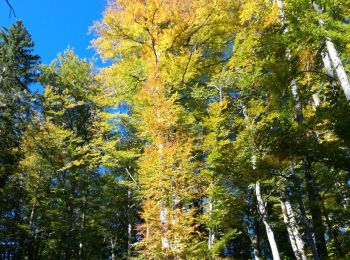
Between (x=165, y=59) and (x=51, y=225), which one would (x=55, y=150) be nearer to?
(x=51, y=225)

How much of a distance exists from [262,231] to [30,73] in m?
17.1

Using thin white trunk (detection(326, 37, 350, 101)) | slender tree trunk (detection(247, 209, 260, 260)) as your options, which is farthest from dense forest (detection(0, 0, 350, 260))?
slender tree trunk (detection(247, 209, 260, 260))

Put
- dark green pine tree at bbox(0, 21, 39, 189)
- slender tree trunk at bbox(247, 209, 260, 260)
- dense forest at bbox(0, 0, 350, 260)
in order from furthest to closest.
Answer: slender tree trunk at bbox(247, 209, 260, 260) < dark green pine tree at bbox(0, 21, 39, 189) < dense forest at bbox(0, 0, 350, 260)

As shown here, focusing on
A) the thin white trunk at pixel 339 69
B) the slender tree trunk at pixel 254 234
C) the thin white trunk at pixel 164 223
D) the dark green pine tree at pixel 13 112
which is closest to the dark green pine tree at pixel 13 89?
the dark green pine tree at pixel 13 112

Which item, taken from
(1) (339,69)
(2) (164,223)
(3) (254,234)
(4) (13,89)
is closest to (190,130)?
(2) (164,223)

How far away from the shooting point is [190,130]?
12664mm

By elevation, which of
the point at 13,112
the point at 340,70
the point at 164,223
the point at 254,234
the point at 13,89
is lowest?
the point at 164,223

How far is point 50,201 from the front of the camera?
17062 millimetres

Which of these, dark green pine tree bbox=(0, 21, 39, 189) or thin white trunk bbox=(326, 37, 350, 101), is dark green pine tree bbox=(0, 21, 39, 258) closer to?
dark green pine tree bbox=(0, 21, 39, 189)

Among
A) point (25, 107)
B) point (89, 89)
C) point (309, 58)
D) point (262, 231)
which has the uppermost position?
point (89, 89)

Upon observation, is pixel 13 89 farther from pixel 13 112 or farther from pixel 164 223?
pixel 164 223

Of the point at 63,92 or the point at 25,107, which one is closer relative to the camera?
the point at 25,107

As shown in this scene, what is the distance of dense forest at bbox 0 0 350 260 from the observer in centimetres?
745

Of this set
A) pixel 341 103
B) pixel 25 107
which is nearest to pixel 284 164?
pixel 341 103
